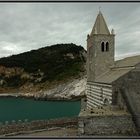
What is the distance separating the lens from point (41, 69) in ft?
352

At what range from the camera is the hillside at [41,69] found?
97.6 m

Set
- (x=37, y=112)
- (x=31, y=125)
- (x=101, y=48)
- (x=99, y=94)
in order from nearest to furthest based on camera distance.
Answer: (x=31, y=125), (x=99, y=94), (x=101, y=48), (x=37, y=112)

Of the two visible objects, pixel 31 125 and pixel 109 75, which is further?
pixel 109 75

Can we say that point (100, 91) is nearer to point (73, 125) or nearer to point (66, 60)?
point (73, 125)

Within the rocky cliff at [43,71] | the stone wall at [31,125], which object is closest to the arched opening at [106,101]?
the stone wall at [31,125]

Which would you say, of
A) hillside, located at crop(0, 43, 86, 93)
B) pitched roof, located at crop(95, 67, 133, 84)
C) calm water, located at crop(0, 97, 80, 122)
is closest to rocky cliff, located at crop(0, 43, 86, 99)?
hillside, located at crop(0, 43, 86, 93)

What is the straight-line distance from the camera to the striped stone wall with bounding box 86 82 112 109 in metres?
24.1

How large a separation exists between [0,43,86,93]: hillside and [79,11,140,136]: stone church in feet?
196

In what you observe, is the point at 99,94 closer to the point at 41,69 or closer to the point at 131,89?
the point at 131,89

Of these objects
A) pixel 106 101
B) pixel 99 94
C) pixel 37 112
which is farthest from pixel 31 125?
pixel 37 112

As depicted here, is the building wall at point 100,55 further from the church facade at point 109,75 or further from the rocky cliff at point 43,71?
the rocky cliff at point 43,71

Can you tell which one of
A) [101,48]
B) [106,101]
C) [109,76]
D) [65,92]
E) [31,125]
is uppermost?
[101,48]

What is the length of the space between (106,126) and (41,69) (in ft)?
290

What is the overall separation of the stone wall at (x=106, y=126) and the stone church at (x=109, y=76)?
0.52 metres
